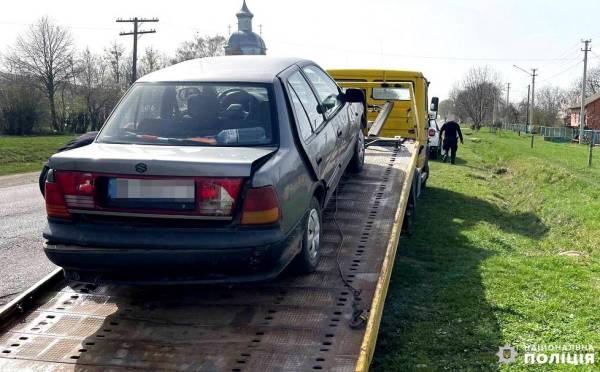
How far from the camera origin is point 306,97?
16.7ft

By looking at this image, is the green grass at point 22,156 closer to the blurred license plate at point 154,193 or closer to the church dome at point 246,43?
the blurred license plate at point 154,193

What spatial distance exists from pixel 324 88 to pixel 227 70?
1318 millimetres

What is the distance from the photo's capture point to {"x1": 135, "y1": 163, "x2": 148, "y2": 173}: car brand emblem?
3.60m

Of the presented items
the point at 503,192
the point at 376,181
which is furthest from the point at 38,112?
the point at 376,181

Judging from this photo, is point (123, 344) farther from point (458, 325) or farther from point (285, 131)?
point (458, 325)

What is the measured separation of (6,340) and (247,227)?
5.43 feet

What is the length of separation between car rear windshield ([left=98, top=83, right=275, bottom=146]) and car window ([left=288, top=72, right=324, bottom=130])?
1.53 ft

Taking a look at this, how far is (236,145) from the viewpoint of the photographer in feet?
13.4

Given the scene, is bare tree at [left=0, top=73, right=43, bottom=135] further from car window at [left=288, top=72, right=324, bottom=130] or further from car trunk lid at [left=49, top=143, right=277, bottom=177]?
car trunk lid at [left=49, top=143, right=277, bottom=177]

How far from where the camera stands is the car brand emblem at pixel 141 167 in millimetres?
3598

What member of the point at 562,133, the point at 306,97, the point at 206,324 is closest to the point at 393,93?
the point at 306,97

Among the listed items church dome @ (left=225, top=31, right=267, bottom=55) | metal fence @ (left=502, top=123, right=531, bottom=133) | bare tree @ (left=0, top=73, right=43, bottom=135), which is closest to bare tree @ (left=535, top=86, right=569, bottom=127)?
metal fence @ (left=502, top=123, right=531, bottom=133)

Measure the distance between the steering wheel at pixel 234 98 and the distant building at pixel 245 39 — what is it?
74063mm

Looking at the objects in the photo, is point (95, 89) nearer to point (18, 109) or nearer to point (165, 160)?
point (18, 109)
